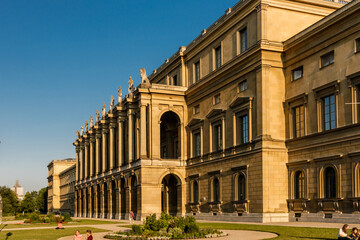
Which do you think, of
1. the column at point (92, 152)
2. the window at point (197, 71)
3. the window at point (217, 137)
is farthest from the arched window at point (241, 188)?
the column at point (92, 152)

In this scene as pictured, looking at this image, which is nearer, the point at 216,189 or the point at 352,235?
the point at 352,235

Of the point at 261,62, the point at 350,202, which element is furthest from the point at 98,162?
the point at 350,202

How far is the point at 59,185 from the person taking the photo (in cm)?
18088

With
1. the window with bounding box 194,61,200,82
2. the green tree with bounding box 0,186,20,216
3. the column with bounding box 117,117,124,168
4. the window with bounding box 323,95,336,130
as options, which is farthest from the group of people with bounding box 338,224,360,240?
the green tree with bounding box 0,186,20,216

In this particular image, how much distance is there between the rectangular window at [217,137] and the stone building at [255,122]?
1.06ft

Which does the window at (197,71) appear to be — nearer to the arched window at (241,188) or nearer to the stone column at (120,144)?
the stone column at (120,144)

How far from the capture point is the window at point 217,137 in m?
58.3

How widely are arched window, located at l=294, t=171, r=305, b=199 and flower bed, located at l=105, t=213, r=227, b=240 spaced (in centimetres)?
1563

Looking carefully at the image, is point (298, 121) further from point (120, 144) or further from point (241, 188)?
point (120, 144)

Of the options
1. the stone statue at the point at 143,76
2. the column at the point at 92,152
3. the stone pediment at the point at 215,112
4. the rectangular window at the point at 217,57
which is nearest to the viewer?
the stone pediment at the point at 215,112

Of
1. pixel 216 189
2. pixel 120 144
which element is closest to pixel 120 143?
pixel 120 144

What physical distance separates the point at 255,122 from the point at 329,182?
1003cm

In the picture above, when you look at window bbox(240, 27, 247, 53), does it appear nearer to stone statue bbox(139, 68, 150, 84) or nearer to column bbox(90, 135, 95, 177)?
stone statue bbox(139, 68, 150, 84)

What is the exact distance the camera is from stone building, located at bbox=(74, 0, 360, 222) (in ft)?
138
